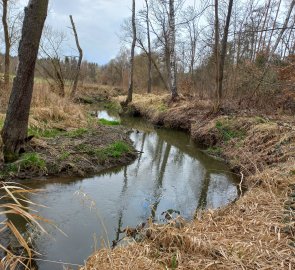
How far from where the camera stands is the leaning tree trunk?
6246 millimetres

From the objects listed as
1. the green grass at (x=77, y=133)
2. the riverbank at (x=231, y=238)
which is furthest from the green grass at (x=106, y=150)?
the riverbank at (x=231, y=238)

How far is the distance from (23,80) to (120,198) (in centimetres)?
288

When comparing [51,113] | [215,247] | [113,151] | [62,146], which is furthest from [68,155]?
[215,247]

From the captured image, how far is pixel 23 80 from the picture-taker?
21.1 ft

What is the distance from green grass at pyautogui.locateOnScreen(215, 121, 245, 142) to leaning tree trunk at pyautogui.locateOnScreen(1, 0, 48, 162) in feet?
21.4

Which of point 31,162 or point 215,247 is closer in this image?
point 215,247

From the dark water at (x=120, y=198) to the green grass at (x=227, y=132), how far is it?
48.0 inches

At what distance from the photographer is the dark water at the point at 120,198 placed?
4.30 metres

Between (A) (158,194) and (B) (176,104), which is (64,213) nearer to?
(A) (158,194)

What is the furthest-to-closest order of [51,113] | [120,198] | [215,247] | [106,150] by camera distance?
[51,113]
[106,150]
[120,198]
[215,247]

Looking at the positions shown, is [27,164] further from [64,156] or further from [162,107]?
[162,107]

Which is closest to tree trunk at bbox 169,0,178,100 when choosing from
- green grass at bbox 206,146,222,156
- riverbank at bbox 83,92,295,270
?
green grass at bbox 206,146,222,156

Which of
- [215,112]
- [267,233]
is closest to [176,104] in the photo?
[215,112]

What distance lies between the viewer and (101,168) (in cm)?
788
